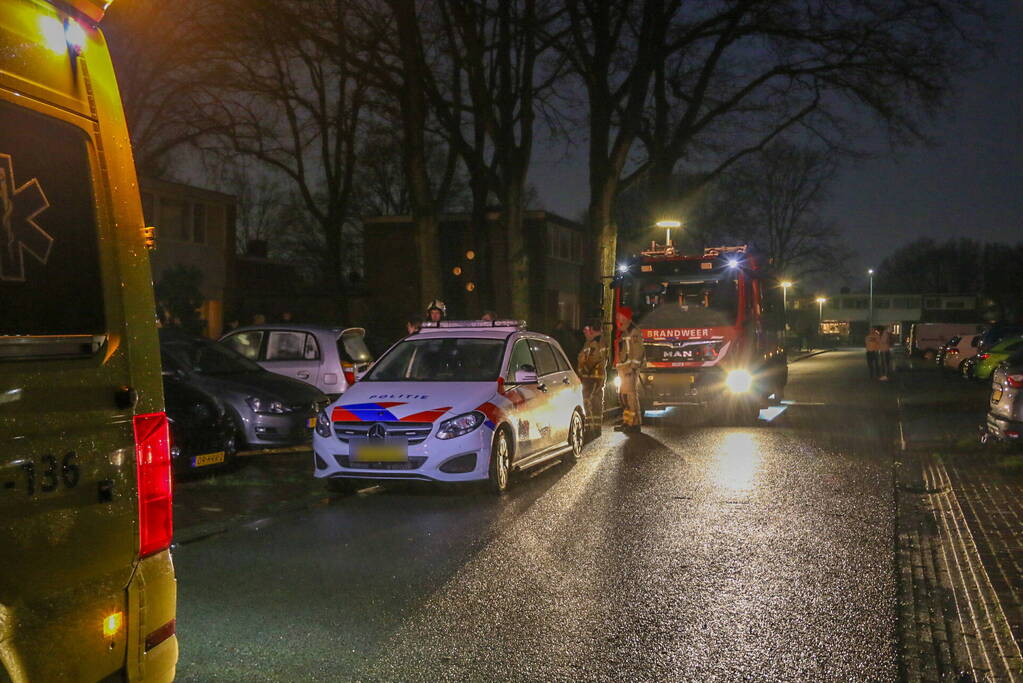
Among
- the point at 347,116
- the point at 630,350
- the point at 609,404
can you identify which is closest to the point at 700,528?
the point at 630,350

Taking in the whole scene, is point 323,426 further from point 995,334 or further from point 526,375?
point 995,334

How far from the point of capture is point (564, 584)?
6840 millimetres

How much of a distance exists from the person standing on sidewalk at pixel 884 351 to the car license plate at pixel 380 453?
2545cm

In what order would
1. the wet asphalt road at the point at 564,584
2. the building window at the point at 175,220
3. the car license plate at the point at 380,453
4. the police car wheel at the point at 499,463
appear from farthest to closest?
the building window at the point at 175,220 < the police car wheel at the point at 499,463 < the car license plate at the point at 380,453 < the wet asphalt road at the point at 564,584

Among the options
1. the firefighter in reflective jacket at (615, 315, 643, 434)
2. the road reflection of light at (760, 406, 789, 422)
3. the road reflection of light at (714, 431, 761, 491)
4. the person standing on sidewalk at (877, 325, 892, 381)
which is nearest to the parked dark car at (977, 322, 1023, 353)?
the person standing on sidewalk at (877, 325, 892, 381)

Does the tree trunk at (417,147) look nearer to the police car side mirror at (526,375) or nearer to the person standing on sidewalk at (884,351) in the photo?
the police car side mirror at (526,375)

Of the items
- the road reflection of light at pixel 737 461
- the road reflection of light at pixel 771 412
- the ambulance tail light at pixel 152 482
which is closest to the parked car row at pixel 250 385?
the road reflection of light at pixel 737 461

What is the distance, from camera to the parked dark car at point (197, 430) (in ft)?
36.2

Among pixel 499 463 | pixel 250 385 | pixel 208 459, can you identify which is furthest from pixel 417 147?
pixel 499 463

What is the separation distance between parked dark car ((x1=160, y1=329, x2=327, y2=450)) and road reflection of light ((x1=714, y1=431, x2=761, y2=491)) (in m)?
4.91

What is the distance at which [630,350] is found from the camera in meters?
16.9

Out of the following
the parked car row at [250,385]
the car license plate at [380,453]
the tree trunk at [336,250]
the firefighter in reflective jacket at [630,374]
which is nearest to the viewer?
the car license plate at [380,453]

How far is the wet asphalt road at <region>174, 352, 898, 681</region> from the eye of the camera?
5297 mm

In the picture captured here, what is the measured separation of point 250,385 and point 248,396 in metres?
0.24
